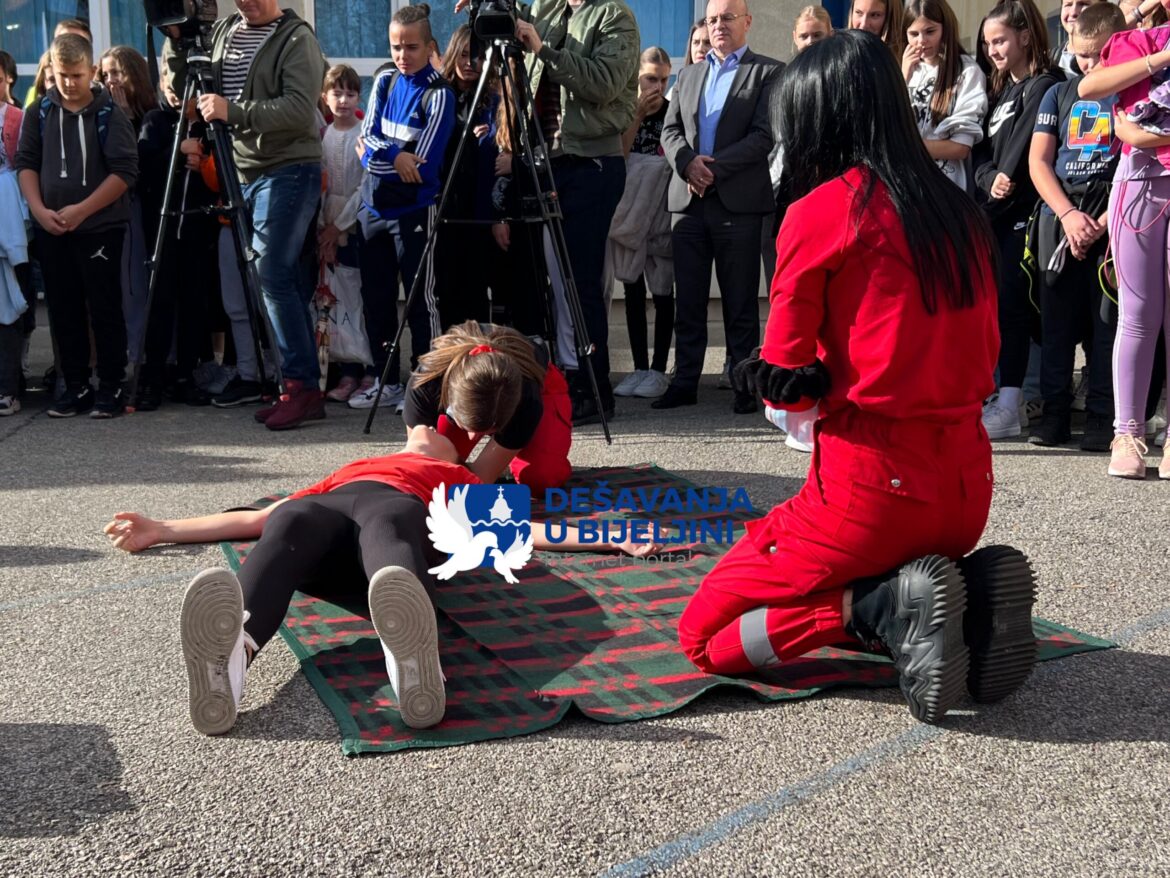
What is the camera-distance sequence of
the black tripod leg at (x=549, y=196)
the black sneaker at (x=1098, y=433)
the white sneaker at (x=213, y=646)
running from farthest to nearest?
1. the black tripod leg at (x=549, y=196)
2. the black sneaker at (x=1098, y=433)
3. the white sneaker at (x=213, y=646)

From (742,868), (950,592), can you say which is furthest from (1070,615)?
(742,868)

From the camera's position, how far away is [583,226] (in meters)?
6.71

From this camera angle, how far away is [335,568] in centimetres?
356

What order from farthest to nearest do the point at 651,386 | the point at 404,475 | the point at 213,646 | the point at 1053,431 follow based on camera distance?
1. the point at 651,386
2. the point at 1053,431
3. the point at 404,475
4. the point at 213,646

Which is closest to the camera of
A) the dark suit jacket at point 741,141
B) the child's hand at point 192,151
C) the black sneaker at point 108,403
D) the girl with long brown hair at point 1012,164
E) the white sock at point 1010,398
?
the girl with long brown hair at point 1012,164

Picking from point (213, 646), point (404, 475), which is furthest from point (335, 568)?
point (213, 646)

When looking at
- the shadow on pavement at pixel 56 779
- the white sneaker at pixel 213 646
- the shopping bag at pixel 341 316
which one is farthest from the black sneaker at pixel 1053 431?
the shadow on pavement at pixel 56 779

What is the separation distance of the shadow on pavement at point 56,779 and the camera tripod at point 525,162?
3.31 metres

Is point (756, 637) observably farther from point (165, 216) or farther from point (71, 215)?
point (71, 215)

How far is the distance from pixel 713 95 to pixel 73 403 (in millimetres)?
3617

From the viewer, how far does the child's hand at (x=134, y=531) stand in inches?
168

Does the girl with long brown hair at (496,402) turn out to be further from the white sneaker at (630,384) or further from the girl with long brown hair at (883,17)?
the girl with long brown hair at (883,17)

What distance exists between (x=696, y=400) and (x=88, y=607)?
400cm

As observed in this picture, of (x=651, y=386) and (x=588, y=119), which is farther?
(x=651, y=386)
